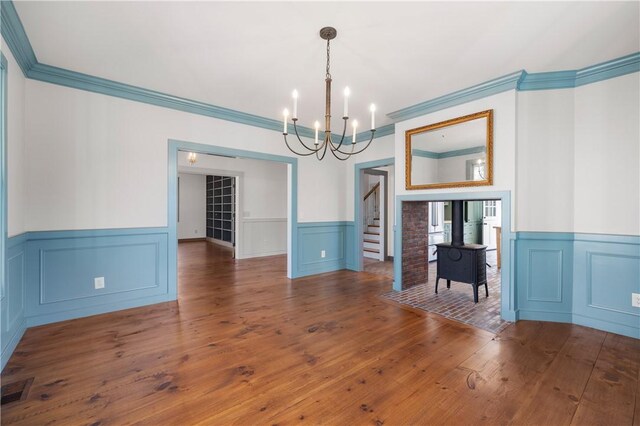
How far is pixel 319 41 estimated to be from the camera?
255cm

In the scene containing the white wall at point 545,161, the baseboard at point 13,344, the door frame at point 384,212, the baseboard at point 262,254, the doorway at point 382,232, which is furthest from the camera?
the baseboard at point 262,254

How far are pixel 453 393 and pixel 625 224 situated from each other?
97.5 inches

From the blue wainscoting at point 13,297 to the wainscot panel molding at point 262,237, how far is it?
4381mm

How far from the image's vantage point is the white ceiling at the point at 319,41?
2.17 metres

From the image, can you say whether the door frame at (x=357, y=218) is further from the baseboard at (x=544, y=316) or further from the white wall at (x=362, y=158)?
the baseboard at (x=544, y=316)

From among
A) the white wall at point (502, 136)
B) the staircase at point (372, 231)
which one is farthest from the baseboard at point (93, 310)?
the staircase at point (372, 231)

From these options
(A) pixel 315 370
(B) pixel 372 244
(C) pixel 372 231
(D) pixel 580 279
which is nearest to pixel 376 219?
(C) pixel 372 231

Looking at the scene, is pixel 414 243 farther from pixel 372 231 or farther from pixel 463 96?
pixel 372 231

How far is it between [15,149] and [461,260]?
499 centimetres

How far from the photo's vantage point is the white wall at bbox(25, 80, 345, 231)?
9.99 feet

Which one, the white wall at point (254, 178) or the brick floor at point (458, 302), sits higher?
the white wall at point (254, 178)

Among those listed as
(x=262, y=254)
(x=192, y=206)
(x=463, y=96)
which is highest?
(x=463, y=96)

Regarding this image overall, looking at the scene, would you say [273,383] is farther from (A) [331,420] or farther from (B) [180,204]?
(B) [180,204]

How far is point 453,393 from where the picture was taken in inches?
77.1
